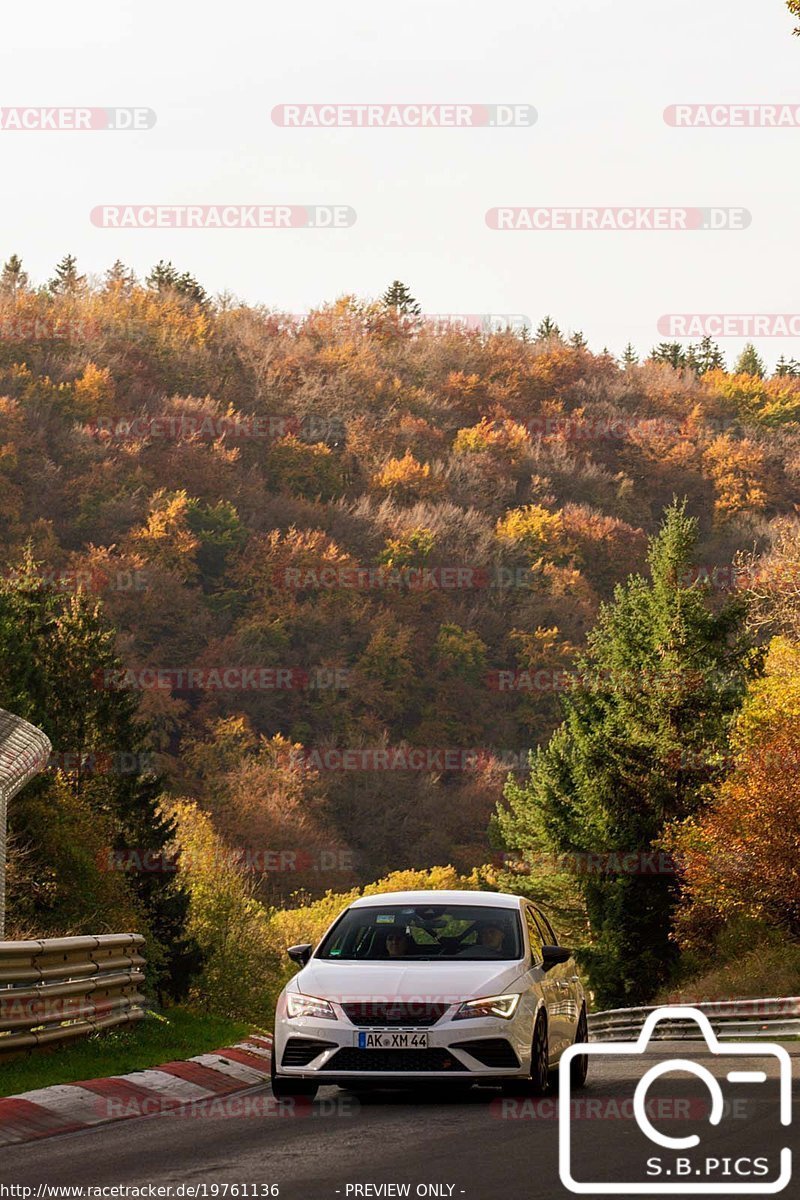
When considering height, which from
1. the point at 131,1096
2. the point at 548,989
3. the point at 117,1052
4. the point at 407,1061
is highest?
the point at 548,989

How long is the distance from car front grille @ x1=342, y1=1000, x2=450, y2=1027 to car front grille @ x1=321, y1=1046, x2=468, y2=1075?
0.65 feet

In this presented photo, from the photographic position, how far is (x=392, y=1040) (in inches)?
459

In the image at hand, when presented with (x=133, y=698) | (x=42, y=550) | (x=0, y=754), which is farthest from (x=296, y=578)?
(x=0, y=754)

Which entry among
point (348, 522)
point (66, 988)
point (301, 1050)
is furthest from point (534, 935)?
point (348, 522)

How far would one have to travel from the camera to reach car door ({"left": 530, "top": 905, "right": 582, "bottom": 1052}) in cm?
1338

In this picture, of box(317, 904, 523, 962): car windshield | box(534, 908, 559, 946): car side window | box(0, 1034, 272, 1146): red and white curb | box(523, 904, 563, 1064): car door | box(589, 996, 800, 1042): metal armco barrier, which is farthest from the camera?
box(589, 996, 800, 1042): metal armco barrier

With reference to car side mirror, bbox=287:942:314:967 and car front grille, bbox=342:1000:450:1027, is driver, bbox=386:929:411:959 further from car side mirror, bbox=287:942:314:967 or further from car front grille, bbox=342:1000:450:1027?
car front grille, bbox=342:1000:450:1027

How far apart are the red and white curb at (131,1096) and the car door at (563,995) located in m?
2.54

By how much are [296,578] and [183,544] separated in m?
7.68

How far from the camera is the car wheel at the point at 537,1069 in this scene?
12031mm

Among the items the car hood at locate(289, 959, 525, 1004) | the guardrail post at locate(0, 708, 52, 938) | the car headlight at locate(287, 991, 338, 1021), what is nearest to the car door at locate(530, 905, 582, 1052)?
the car hood at locate(289, 959, 525, 1004)

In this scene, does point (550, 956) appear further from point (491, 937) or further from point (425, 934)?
point (425, 934)

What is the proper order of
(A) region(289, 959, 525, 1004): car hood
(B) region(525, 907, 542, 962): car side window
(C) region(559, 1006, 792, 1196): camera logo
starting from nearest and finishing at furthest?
(C) region(559, 1006, 792, 1196): camera logo, (A) region(289, 959, 525, 1004): car hood, (B) region(525, 907, 542, 962): car side window

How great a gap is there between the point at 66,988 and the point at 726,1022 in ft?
66.9
